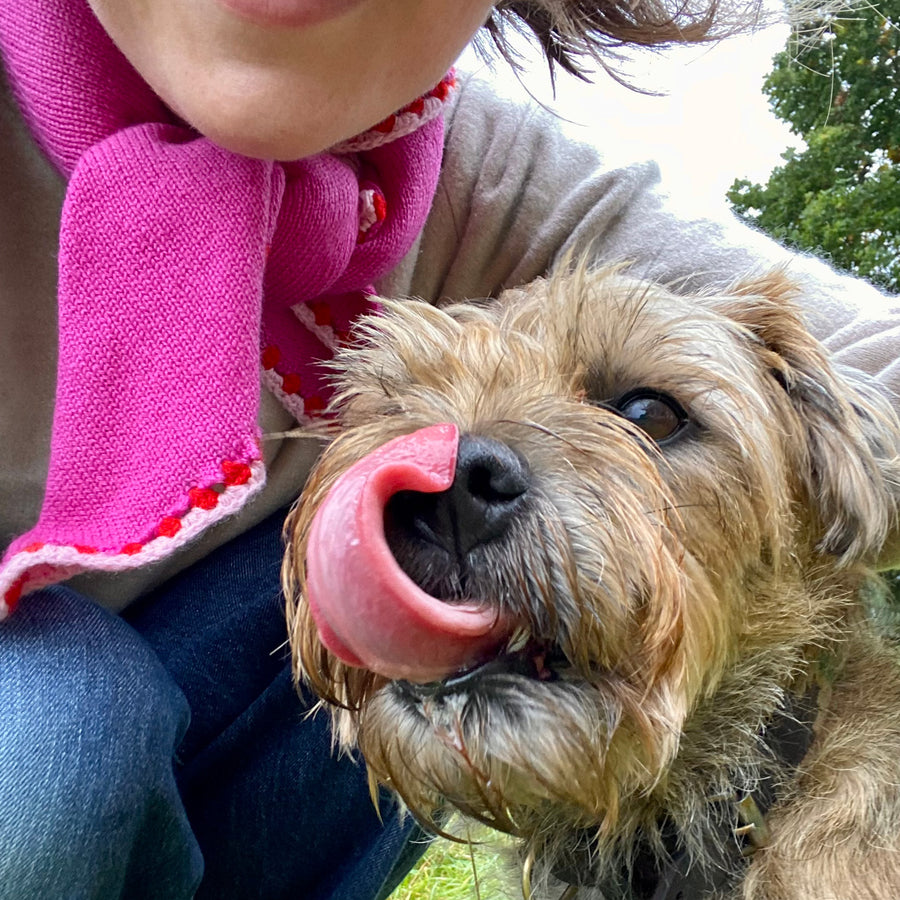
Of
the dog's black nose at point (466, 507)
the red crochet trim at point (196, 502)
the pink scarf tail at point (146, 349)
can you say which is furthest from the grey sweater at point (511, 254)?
the dog's black nose at point (466, 507)

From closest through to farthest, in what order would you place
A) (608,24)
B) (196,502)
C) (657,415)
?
(196,502) → (657,415) → (608,24)

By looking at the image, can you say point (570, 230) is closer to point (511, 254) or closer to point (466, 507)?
point (511, 254)

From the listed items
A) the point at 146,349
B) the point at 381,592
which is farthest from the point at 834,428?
the point at 146,349

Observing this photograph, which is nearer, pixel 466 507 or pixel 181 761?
pixel 466 507

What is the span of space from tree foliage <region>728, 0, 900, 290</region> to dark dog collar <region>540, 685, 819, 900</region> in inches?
149

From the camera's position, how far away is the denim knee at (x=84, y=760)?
5.08 feet

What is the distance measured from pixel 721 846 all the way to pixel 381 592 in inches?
39.6

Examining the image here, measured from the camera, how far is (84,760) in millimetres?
1622

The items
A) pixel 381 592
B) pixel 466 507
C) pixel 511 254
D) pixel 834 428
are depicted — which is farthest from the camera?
pixel 511 254

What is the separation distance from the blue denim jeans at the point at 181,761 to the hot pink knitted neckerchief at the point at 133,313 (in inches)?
8.3

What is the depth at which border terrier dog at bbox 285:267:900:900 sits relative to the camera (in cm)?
130

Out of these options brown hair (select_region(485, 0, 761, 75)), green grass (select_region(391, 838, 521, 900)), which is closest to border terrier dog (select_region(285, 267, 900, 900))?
brown hair (select_region(485, 0, 761, 75))

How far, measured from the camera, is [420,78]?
169 centimetres

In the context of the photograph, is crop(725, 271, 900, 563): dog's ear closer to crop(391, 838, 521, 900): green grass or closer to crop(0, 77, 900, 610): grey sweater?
crop(0, 77, 900, 610): grey sweater
